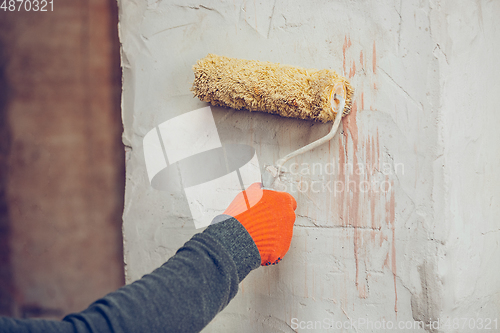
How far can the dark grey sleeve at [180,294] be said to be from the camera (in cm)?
40

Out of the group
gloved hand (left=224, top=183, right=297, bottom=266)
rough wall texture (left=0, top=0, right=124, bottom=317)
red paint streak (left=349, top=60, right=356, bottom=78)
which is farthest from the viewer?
rough wall texture (left=0, top=0, right=124, bottom=317)

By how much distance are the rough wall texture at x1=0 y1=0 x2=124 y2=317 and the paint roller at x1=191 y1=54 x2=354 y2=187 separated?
16.8 inches

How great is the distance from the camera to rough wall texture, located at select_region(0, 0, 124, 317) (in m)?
0.95

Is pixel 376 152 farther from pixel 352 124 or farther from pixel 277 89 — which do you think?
pixel 277 89

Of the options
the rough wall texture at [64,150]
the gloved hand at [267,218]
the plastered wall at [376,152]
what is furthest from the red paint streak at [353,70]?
the rough wall texture at [64,150]

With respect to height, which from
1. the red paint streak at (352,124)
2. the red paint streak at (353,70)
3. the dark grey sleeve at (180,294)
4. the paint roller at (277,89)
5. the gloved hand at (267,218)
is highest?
the red paint streak at (353,70)

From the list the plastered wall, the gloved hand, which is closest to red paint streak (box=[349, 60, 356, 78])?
the plastered wall

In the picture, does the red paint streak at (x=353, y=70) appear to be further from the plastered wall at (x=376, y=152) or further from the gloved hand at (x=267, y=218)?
the gloved hand at (x=267, y=218)

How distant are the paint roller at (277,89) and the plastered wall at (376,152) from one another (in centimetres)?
6

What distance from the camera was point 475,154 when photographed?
69 cm

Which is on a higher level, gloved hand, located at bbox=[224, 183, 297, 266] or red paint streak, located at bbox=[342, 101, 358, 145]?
red paint streak, located at bbox=[342, 101, 358, 145]

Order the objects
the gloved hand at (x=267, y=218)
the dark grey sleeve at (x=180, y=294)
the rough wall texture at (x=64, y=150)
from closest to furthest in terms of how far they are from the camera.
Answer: the dark grey sleeve at (x=180, y=294), the gloved hand at (x=267, y=218), the rough wall texture at (x=64, y=150)

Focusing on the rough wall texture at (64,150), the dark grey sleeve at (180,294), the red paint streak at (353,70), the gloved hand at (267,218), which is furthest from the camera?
the rough wall texture at (64,150)

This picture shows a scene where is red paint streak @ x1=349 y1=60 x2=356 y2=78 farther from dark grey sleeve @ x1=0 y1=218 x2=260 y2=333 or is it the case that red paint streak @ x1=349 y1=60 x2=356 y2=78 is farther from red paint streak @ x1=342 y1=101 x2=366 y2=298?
dark grey sleeve @ x1=0 y1=218 x2=260 y2=333
